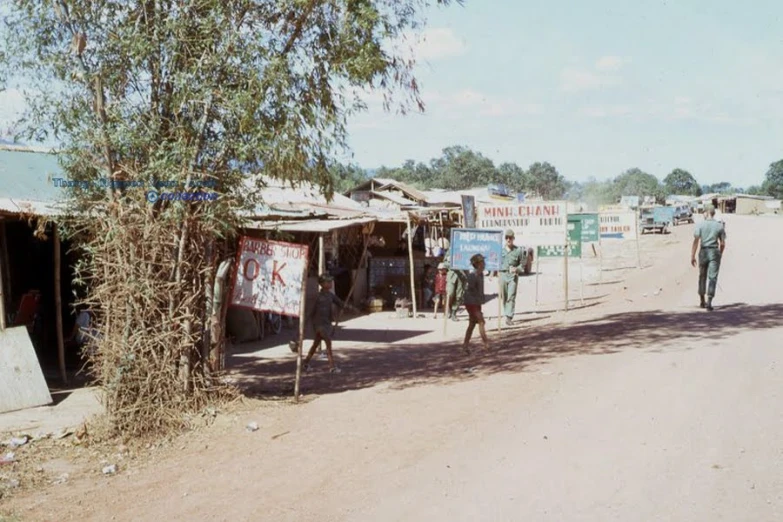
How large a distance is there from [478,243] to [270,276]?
696 centimetres

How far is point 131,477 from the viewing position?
7020mm

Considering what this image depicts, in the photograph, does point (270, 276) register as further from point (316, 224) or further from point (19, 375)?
point (316, 224)

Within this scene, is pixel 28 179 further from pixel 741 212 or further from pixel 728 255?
pixel 741 212

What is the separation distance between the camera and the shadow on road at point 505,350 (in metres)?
10.5

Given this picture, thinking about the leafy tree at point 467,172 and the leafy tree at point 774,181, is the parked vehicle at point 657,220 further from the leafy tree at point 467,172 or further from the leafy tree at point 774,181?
the leafy tree at point 774,181

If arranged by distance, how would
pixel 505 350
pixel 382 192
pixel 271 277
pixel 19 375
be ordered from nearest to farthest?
pixel 271 277, pixel 19 375, pixel 505 350, pixel 382 192

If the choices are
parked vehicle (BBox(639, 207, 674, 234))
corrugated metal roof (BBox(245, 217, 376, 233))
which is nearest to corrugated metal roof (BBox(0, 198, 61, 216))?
corrugated metal roof (BBox(245, 217, 376, 233))

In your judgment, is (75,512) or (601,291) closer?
(75,512)

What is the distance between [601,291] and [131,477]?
1799cm

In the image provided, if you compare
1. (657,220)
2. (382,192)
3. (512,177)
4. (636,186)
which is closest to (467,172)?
(512,177)

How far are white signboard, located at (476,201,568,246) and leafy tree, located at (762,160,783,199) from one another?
11279cm

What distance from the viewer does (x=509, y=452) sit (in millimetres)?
6574

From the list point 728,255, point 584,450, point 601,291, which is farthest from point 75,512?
point 728,255

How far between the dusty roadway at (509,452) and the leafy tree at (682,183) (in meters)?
143
